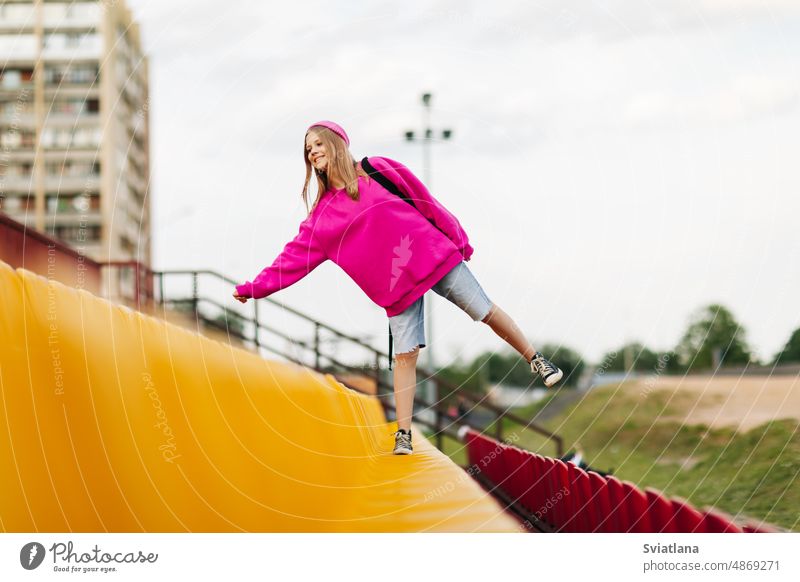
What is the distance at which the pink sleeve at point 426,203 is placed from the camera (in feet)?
7.32

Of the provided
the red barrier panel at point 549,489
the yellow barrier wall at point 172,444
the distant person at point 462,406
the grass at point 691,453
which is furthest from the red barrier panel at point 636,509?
the distant person at point 462,406

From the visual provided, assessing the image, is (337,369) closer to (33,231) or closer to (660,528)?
(33,231)

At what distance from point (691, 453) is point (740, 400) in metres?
1.85

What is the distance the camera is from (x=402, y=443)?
98.0 inches

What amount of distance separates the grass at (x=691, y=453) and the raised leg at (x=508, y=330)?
1158mm

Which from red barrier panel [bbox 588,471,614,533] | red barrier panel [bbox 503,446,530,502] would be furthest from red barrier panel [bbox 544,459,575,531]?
red barrier panel [bbox 503,446,530,502]

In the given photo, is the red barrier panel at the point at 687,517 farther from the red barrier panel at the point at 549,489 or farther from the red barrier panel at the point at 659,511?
the red barrier panel at the point at 549,489

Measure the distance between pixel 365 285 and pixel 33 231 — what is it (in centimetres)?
113

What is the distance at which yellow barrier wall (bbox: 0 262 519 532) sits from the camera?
6.69 ft
